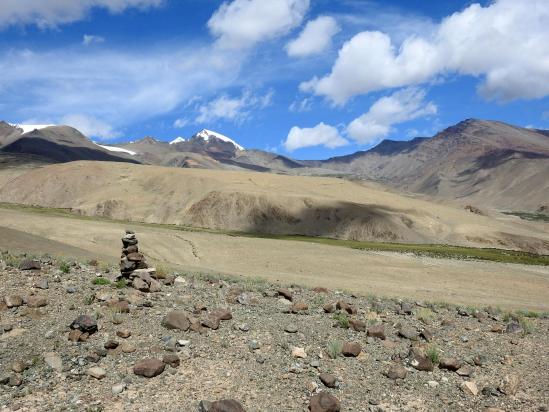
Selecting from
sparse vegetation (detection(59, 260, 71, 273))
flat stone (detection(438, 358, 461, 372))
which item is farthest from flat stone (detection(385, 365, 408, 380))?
sparse vegetation (detection(59, 260, 71, 273))

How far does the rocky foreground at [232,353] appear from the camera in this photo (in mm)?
12547

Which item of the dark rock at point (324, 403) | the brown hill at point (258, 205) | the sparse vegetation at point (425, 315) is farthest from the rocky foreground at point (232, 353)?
the brown hill at point (258, 205)

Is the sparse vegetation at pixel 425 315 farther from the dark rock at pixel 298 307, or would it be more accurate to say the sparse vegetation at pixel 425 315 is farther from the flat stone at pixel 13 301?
the flat stone at pixel 13 301

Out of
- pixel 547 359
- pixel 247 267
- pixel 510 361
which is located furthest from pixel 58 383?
pixel 247 267

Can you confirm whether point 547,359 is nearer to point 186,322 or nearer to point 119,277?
point 186,322

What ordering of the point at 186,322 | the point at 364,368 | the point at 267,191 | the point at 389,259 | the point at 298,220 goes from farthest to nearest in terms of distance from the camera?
the point at 267,191, the point at 298,220, the point at 389,259, the point at 186,322, the point at 364,368

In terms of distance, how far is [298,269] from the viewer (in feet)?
185

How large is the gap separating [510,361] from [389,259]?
5379cm

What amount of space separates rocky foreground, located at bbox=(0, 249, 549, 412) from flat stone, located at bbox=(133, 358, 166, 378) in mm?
28

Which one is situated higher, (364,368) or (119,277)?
(119,277)

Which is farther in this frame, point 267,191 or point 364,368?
point 267,191

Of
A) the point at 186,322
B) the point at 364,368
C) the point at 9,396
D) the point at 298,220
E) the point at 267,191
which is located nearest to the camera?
the point at 9,396

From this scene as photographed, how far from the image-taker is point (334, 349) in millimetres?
15156

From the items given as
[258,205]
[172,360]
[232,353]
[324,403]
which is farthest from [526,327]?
[258,205]
